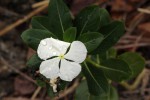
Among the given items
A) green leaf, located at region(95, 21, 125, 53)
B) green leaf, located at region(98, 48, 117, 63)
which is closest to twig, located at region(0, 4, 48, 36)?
green leaf, located at region(98, 48, 117, 63)

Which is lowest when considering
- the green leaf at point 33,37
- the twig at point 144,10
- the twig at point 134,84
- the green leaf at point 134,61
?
the twig at point 134,84

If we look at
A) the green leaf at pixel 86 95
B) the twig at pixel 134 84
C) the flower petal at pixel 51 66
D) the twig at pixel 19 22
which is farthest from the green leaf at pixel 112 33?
the twig at pixel 19 22

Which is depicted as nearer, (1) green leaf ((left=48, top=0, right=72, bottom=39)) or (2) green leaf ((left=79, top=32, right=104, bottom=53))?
(2) green leaf ((left=79, top=32, right=104, bottom=53))

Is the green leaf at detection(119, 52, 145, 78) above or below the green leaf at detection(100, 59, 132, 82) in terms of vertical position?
below

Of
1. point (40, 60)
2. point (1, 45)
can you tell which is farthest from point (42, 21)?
point (1, 45)

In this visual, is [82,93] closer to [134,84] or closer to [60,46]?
[134,84]

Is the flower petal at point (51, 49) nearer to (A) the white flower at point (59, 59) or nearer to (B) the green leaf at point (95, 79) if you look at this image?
(A) the white flower at point (59, 59)

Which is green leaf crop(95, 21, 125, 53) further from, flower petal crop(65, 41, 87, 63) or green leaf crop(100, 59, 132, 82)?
flower petal crop(65, 41, 87, 63)
